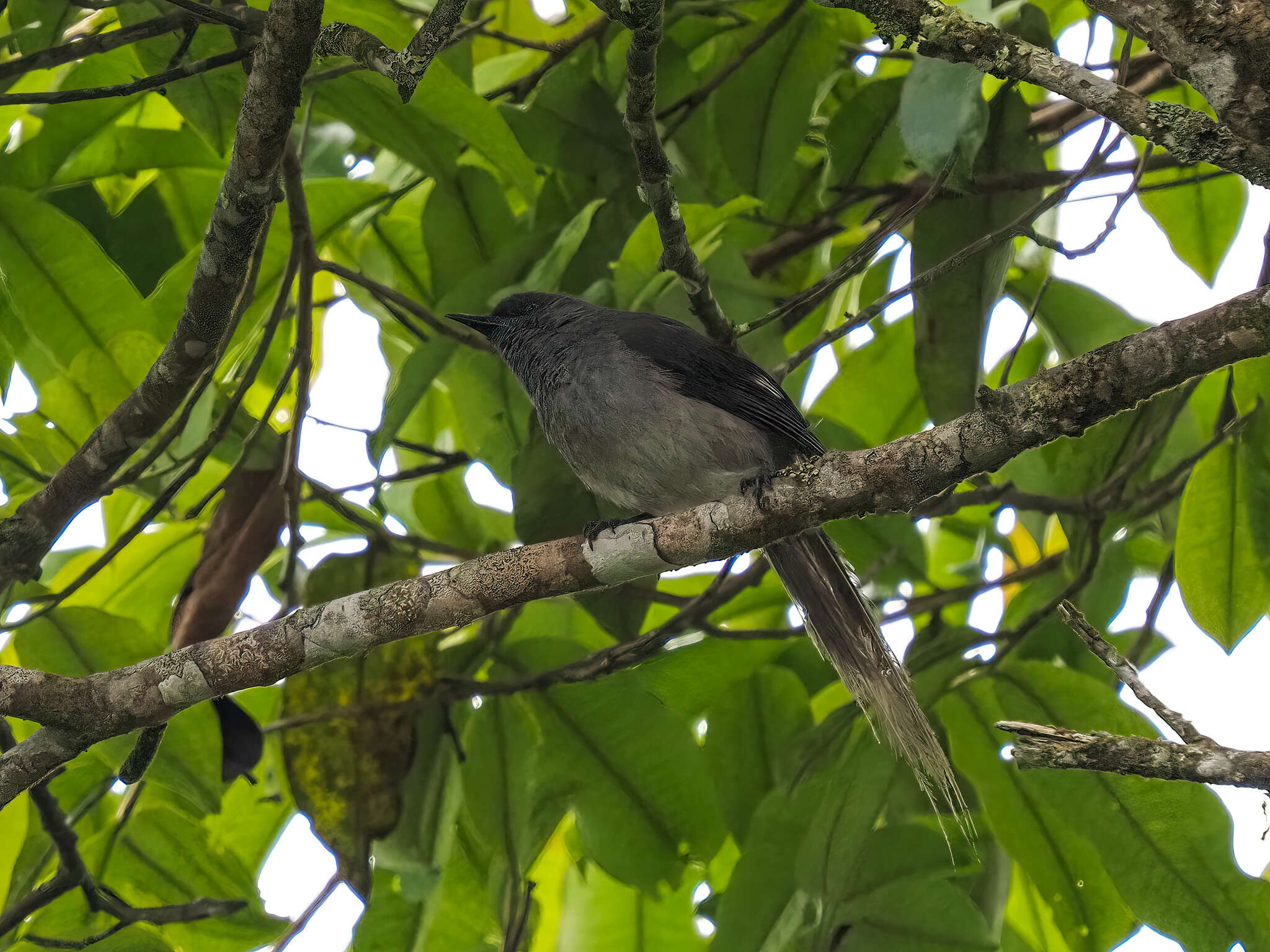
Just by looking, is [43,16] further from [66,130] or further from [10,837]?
[10,837]

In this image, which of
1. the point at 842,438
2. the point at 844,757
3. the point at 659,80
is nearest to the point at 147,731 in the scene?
the point at 844,757

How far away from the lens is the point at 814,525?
2.22 m

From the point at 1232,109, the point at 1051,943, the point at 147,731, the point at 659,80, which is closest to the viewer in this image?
A: the point at 1232,109

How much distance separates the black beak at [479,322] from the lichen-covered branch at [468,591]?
47.5 inches

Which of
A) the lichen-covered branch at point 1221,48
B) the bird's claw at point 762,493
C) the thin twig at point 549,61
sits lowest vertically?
the bird's claw at point 762,493

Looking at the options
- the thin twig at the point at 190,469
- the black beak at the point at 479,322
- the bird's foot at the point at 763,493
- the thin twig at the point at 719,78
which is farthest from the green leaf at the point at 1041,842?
the thin twig at the point at 190,469

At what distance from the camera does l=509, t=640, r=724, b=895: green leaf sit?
2852 millimetres

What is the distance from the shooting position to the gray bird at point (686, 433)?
3172 mm

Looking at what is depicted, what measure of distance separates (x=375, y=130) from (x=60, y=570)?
75.6 inches

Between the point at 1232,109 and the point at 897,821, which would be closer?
the point at 1232,109

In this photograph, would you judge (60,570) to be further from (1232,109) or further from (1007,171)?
(1232,109)

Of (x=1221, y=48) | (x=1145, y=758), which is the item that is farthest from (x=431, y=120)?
→ (x=1145, y=758)

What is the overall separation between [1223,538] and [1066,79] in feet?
5.03

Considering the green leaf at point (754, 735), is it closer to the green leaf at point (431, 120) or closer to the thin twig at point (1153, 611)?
the thin twig at point (1153, 611)
